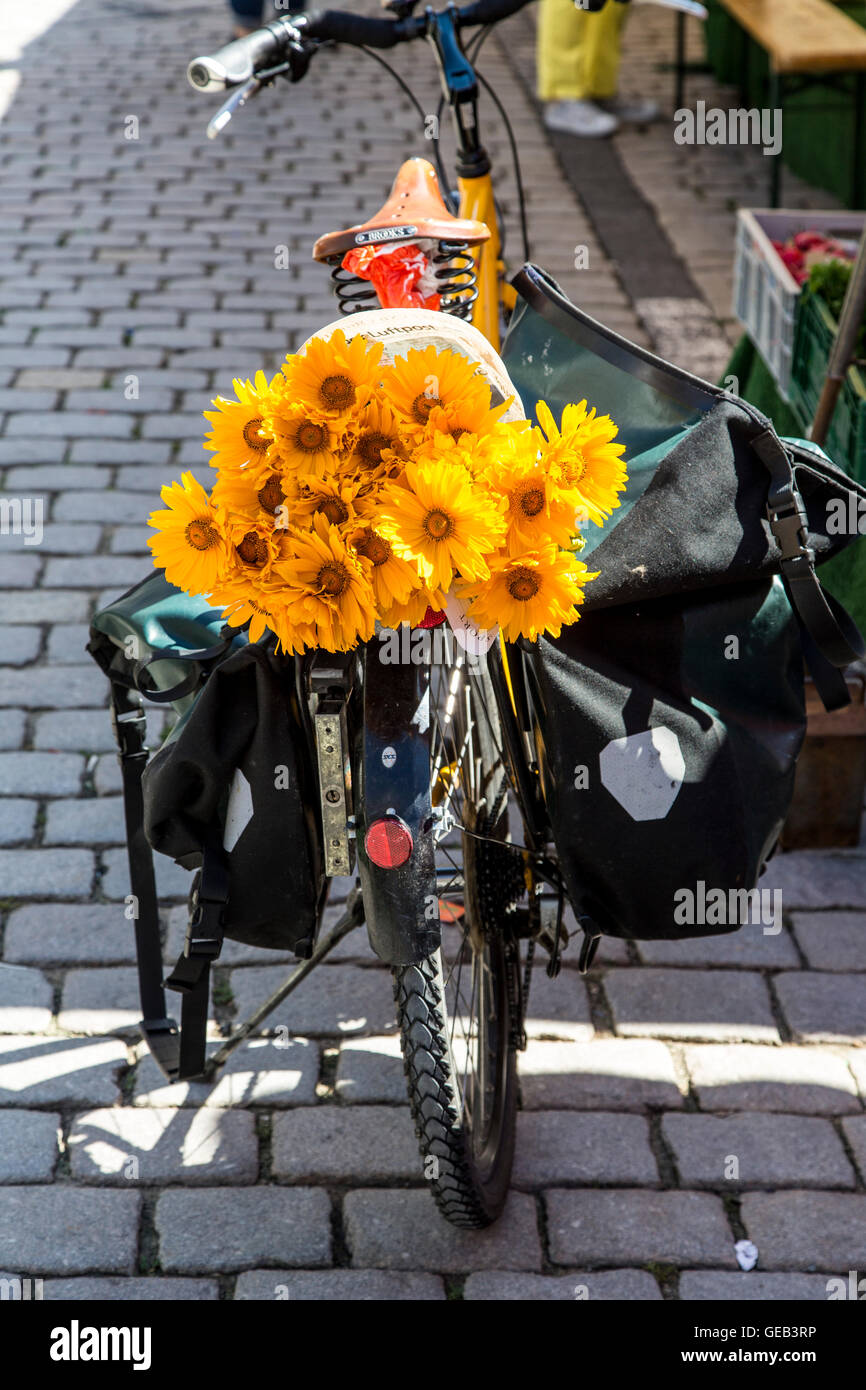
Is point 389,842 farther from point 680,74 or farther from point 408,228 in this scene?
point 680,74

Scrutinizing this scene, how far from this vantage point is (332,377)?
191 centimetres

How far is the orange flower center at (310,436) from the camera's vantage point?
190 centimetres

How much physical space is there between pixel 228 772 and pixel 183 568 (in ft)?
1.12

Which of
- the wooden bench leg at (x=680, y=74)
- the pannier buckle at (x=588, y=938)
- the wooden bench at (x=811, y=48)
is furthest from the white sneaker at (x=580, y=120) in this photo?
the pannier buckle at (x=588, y=938)

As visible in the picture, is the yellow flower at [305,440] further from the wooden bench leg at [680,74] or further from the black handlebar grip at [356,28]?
the wooden bench leg at [680,74]

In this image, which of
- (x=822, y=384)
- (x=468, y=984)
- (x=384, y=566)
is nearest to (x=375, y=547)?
(x=384, y=566)

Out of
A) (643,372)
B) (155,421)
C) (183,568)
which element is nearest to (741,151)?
(155,421)

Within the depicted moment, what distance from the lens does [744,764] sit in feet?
7.42

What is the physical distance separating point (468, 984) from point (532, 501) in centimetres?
114

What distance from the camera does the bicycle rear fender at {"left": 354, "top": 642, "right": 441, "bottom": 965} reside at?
2111 mm

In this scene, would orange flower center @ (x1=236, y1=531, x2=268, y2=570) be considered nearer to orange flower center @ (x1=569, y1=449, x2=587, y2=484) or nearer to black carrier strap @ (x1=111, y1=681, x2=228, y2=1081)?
orange flower center @ (x1=569, y1=449, x2=587, y2=484)

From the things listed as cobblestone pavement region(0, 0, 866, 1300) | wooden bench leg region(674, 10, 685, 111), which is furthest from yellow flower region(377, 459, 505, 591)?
wooden bench leg region(674, 10, 685, 111)

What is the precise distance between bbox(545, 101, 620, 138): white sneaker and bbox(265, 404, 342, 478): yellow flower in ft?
26.7
